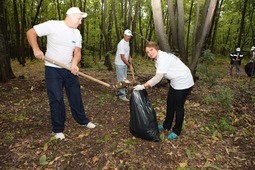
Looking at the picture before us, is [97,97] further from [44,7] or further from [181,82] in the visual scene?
[44,7]

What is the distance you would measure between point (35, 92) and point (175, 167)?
200 inches

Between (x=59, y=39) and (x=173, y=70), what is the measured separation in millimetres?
2003

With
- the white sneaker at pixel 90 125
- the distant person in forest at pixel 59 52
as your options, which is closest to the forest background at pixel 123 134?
the white sneaker at pixel 90 125

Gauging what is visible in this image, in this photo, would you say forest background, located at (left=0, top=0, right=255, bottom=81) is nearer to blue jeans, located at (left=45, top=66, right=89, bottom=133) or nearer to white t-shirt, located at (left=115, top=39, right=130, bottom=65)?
white t-shirt, located at (left=115, top=39, right=130, bottom=65)

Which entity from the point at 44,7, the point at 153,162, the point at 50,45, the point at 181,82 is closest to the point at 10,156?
the point at 50,45

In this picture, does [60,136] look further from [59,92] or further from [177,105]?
[177,105]

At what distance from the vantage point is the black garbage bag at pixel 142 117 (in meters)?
3.69

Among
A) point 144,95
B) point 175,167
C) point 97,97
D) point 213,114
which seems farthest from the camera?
point 97,97

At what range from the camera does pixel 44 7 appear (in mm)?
19859

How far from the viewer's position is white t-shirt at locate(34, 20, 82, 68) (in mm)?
3410

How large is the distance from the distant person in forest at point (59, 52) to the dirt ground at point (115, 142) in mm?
475

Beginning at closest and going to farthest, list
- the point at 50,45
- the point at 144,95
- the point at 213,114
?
the point at 50,45
the point at 144,95
the point at 213,114

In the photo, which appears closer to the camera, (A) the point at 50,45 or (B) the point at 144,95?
(A) the point at 50,45

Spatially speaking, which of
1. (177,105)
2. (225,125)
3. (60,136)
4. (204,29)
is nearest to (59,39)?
(60,136)
